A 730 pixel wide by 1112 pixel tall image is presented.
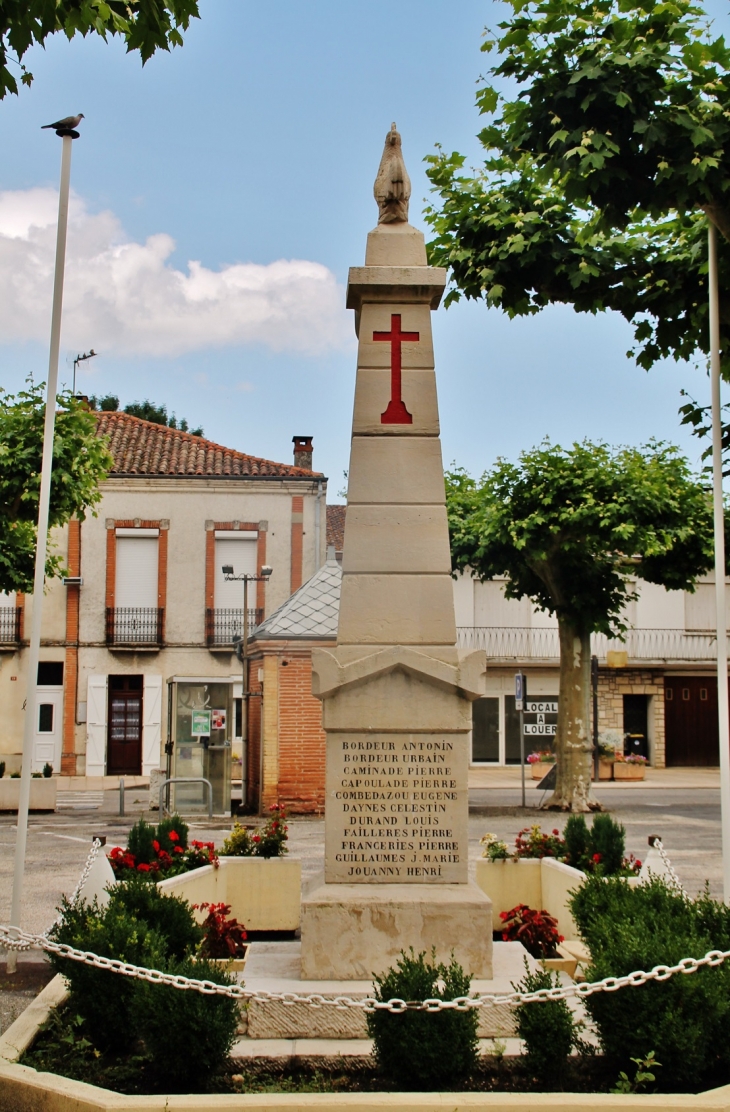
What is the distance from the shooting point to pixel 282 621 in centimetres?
1972

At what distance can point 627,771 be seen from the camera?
1211 inches

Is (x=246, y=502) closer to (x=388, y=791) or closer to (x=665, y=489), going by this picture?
(x=665, y=489)

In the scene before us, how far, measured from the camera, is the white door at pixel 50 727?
30198mm

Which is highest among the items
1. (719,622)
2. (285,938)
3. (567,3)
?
(567,3)

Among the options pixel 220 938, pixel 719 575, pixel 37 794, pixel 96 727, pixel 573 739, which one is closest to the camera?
pixel 220 938

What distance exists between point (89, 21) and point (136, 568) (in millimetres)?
25577

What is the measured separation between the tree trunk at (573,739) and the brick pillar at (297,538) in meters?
12.0

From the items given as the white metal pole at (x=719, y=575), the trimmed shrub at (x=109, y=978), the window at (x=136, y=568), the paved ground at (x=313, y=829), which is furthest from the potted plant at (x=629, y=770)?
the trimmed shrub at (x=109, y=978)

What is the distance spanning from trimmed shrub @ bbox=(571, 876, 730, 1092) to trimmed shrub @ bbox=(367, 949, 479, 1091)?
2.00ft

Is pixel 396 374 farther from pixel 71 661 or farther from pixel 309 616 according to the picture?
pixel 71 661

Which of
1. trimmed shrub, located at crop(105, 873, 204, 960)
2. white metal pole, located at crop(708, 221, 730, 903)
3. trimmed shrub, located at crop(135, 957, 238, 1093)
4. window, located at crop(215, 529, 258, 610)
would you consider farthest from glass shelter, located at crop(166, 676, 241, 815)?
trimmed shrub, located at crop(135, 957, 238, 1093)

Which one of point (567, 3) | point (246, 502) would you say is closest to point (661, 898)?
point (567, 3)

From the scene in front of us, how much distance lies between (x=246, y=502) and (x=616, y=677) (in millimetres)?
13385

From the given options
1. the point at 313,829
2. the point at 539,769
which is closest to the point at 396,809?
the point at 313,829
